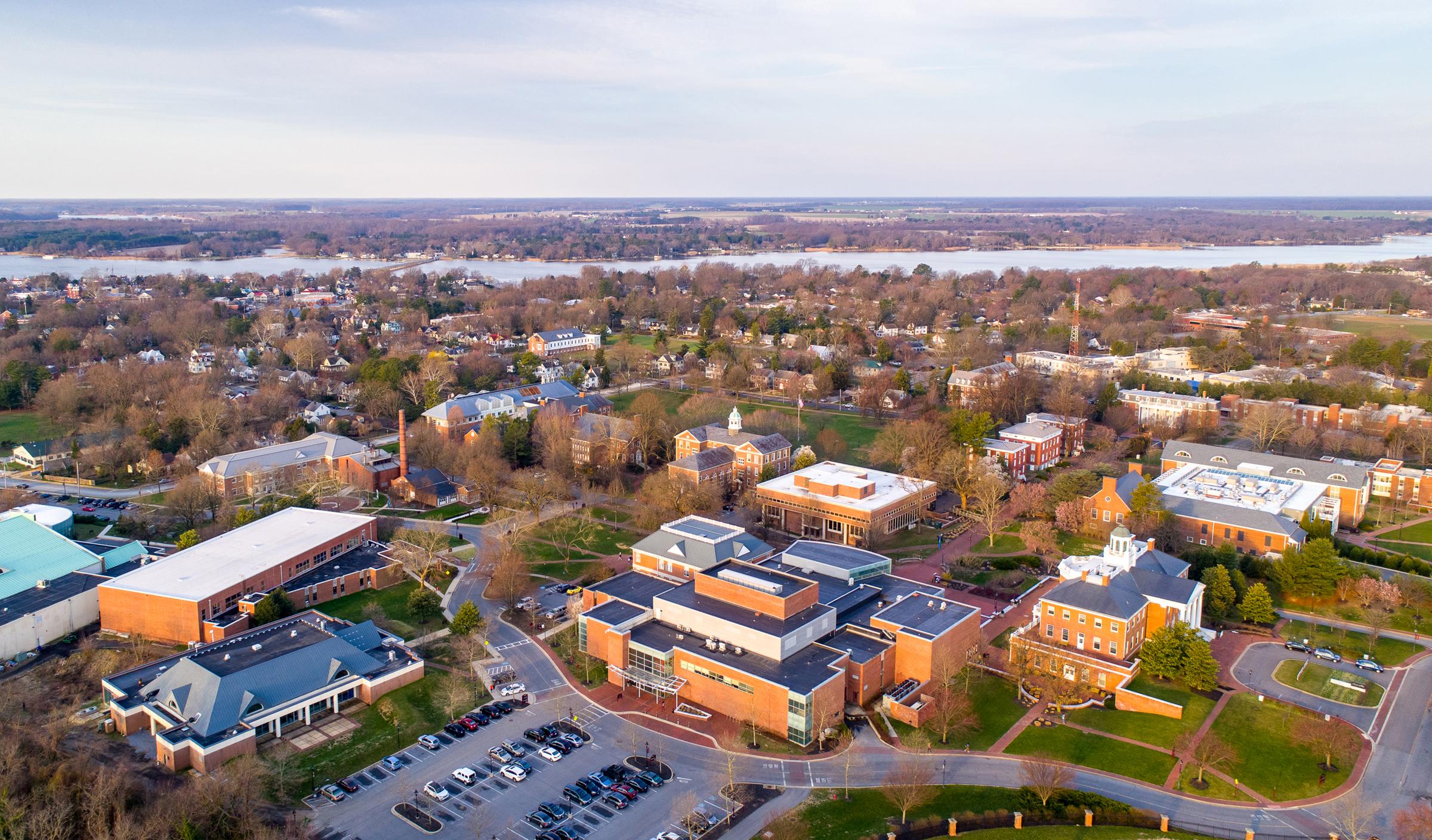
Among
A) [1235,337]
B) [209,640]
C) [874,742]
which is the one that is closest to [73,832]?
[209,640]

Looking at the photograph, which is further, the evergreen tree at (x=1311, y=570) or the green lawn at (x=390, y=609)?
the evergreen tree at (x=1311, y=570)

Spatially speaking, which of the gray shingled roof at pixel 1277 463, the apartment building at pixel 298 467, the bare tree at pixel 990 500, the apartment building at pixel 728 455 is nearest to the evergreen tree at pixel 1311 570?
the gray shingled roof at pixel 1277 463

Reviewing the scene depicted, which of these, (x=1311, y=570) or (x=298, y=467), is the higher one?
(x=1311, y=570)

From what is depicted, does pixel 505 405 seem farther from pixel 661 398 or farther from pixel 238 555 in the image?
pixel 238 555

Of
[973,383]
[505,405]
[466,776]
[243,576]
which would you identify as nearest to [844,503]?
[466,776]

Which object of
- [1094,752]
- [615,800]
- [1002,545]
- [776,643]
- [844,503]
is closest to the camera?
[615,800]

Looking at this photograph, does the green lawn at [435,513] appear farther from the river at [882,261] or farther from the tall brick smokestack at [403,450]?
the river at [882,261]

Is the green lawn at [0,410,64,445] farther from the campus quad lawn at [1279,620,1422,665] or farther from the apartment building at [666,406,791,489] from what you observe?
the campus quad lawn at [1279,620,1422,665]

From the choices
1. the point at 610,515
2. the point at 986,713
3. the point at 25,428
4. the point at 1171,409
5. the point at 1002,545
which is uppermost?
the point at 1171,409
